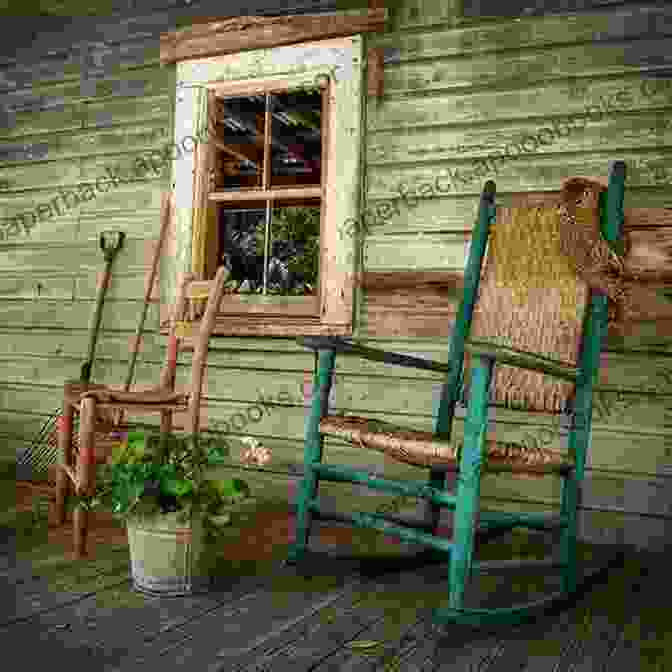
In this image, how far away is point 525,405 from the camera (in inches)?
81.9

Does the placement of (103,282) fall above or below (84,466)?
above

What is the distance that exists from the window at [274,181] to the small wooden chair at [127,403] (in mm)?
479

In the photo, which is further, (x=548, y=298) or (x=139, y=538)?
(x=548, y=298)

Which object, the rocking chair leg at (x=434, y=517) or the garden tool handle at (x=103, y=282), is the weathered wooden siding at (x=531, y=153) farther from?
the garden tool handle at (x=103, y=282)

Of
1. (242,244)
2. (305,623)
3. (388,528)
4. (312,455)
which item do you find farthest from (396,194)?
(305,623)

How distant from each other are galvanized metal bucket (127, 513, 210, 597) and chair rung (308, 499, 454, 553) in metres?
0.34

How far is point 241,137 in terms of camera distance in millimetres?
3361

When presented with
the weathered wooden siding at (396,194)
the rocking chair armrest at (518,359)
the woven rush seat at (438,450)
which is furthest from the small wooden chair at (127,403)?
the rocking chair armrest at (518,359)

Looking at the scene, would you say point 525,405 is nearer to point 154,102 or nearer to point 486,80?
point 486,80

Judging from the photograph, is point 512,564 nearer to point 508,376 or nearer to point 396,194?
point 508,376

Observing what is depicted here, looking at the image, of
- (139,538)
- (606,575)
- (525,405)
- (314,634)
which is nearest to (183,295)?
(139,538)

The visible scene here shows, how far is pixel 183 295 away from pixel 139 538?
1.12 m

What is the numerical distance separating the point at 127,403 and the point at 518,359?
128 centimetres

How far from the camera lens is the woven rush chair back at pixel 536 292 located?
2.05 m
